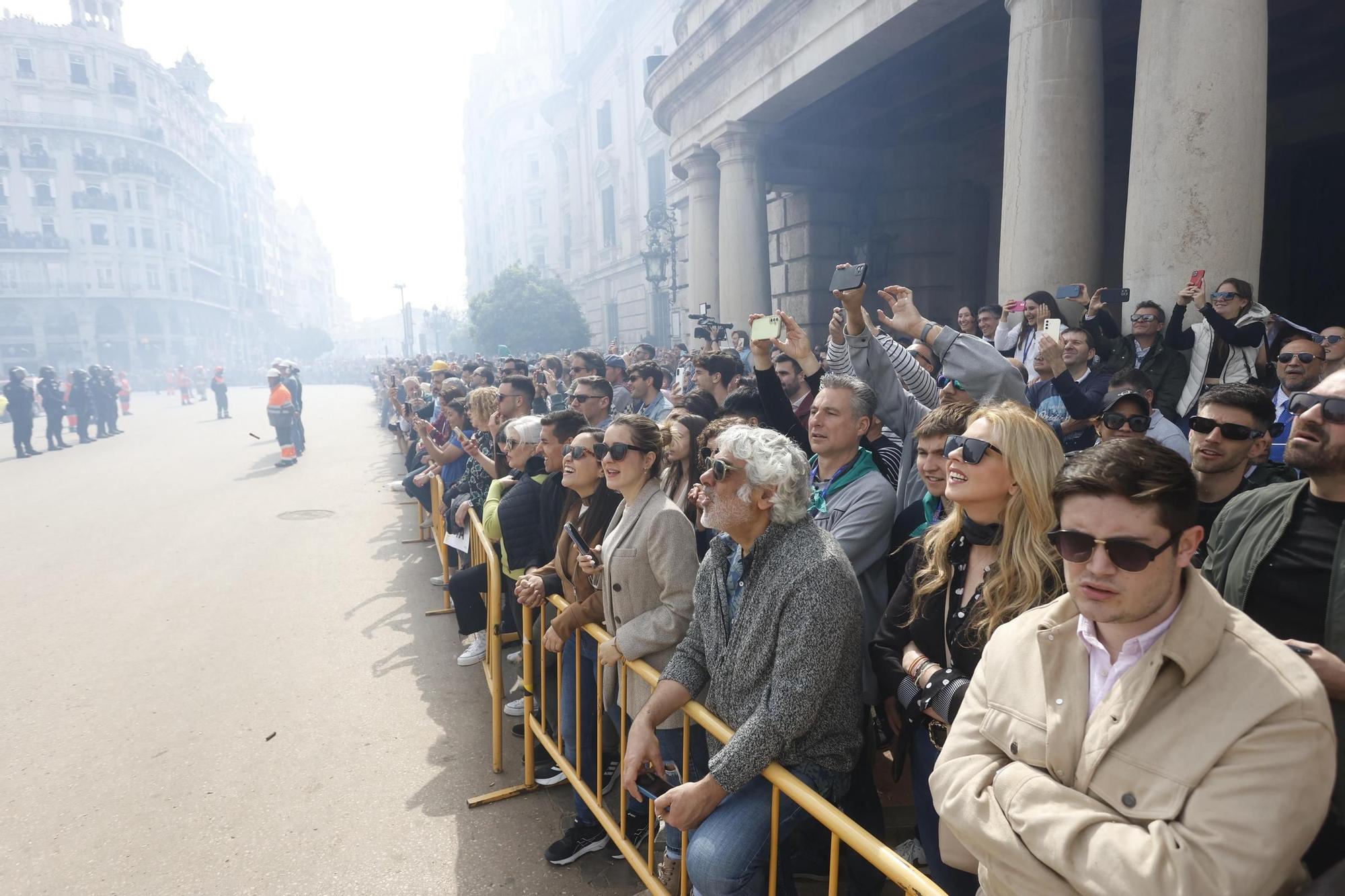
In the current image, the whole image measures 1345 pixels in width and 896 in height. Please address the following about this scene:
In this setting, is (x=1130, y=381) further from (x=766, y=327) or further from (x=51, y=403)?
(x=51, y=403)

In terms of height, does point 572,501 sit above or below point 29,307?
below

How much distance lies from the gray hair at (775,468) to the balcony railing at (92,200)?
88474 mm

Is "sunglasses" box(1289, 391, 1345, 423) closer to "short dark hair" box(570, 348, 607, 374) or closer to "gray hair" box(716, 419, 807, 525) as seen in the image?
"gray hair" box(716, 419, 807, 525)

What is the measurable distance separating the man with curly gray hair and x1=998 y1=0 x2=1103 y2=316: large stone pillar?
5.26 metres

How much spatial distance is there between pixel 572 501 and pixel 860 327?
1.84 m

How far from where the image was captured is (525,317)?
3741cm

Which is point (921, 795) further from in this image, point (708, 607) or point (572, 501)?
point (572, 501)

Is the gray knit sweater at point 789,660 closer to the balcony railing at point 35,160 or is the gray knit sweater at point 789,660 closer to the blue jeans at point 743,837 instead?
the blue jeans at point 743,837

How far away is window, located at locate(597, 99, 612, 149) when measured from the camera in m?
40.3

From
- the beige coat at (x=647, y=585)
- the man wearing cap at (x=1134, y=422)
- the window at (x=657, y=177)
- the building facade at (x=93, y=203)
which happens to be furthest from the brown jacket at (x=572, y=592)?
the building facade at (x=93, y=203)

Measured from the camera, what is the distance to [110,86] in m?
71.1

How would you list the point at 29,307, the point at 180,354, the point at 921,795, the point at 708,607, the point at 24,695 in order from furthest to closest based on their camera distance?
the point at 180,354, the point at 29,307, the point at 24,695, the point at 708,607, the point at 921,795

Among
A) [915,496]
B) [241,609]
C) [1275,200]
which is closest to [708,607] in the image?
[915,496]

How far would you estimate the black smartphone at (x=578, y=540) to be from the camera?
3.47m
